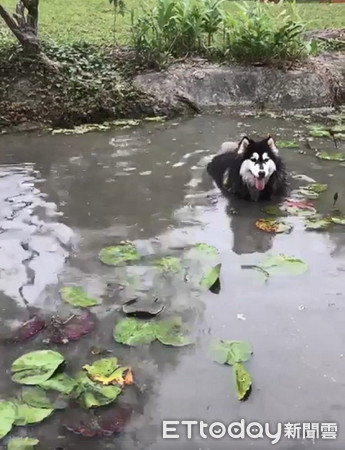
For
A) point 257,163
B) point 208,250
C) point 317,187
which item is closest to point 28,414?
point 208,250

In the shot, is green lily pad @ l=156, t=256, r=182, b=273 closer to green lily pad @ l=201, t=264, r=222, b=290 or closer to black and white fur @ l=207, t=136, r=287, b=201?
green lily pad @ l=201, t=264, r=222, b=290

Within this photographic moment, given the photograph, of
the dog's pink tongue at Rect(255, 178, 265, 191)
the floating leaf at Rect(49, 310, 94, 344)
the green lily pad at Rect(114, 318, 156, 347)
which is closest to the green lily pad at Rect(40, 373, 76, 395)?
the floating leaf at Rect(49, 310, 94, 344)

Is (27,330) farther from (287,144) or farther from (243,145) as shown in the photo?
(287,144)

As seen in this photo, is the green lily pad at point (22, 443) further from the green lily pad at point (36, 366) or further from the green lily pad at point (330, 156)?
the green lily pad at point (330, 156)

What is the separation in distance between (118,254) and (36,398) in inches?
74.8

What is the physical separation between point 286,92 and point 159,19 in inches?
97.9

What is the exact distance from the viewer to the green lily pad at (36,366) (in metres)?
3.88

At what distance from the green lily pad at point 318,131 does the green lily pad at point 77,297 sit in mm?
5305

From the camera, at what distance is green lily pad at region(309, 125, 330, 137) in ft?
29.9

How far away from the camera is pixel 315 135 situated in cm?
911

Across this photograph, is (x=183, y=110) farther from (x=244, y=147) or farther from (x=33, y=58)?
(x=244, y=147)

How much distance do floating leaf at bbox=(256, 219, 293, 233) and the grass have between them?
6.69 meters

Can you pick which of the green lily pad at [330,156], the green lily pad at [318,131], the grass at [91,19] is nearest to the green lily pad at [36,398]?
the green lily pad at [330,156]

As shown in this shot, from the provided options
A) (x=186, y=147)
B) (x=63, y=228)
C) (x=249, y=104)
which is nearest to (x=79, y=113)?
(x=186, y=147)
